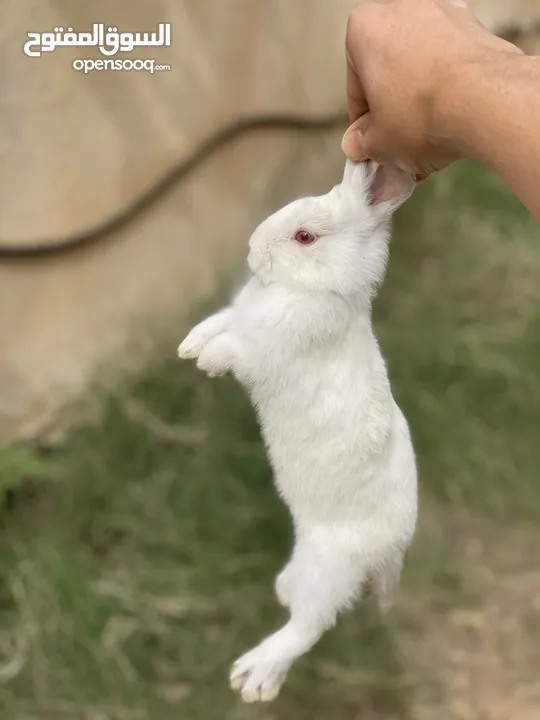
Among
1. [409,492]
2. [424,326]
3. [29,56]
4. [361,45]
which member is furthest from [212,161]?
[409,492]

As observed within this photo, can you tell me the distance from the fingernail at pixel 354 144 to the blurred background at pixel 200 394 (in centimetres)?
61

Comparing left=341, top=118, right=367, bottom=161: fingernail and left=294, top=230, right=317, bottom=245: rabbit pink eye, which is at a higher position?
left=341, top=118, right=367, bottom=161: fingernail

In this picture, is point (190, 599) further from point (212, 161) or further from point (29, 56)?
point (29, 56)

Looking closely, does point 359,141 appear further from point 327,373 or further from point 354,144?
point 327,373

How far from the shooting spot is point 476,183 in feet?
4.34

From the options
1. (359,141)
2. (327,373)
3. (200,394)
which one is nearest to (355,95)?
(359,141)

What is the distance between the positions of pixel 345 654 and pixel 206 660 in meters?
0.20

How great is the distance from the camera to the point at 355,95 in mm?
658

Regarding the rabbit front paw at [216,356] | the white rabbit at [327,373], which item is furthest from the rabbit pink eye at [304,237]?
the rabbit front paw at [216,356]

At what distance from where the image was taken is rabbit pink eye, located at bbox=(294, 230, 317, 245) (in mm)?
587

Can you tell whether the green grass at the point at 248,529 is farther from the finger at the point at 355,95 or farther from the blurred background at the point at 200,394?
the finger at the point at 355,95

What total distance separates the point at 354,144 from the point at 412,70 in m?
0.07

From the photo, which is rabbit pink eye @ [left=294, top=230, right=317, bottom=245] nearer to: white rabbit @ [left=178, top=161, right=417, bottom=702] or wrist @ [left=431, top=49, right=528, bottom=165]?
white rabbit @ [left=178, top=161, right=417, bottom=702]

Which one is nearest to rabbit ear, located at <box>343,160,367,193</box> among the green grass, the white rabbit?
the white rabbit
